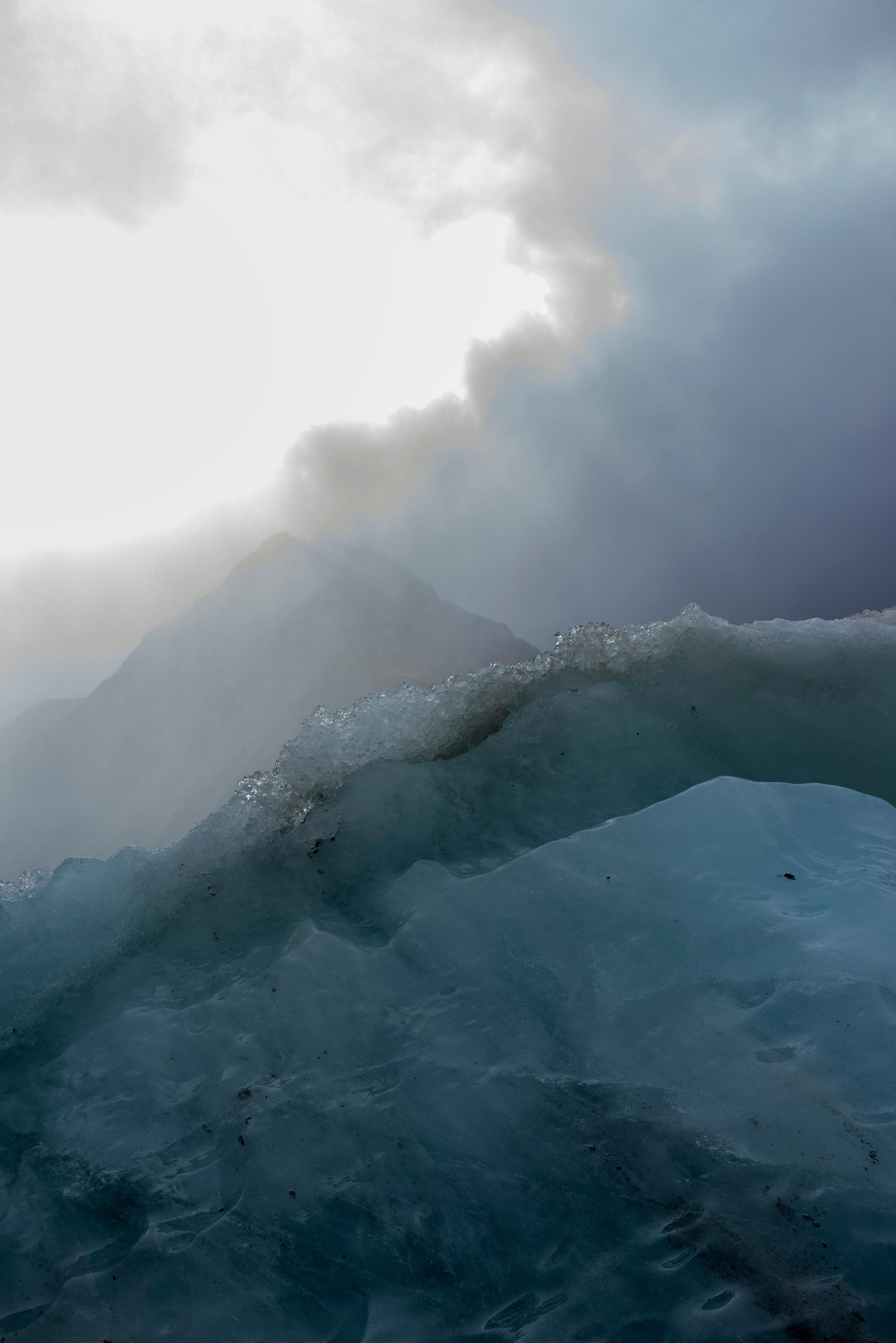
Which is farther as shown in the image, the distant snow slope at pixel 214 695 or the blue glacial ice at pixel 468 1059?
the distant snow slope at pixel 214 695

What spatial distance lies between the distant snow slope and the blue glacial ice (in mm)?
60037

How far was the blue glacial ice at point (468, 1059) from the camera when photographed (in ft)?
9.25

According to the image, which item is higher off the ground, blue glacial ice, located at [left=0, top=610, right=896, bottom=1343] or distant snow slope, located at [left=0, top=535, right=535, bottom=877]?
distant snow slope, located at [left=0, top=535, right=535, bottom=877]

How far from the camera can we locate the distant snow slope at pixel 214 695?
68.0 metres

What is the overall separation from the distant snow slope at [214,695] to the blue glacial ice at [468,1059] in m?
60.0

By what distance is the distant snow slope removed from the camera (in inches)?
2677

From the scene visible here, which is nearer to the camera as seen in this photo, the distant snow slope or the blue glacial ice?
the blue glacial ice

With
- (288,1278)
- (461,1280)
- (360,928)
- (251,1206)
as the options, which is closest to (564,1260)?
(461,1280)

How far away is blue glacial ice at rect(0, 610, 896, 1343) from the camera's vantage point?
282 cm

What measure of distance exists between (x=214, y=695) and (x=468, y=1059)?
75.2 m

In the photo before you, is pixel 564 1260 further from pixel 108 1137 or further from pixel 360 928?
pixel 108 1137

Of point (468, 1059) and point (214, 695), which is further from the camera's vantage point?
point (214, 695)

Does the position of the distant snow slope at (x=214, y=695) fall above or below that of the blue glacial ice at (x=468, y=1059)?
above

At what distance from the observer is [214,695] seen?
2921 inches
